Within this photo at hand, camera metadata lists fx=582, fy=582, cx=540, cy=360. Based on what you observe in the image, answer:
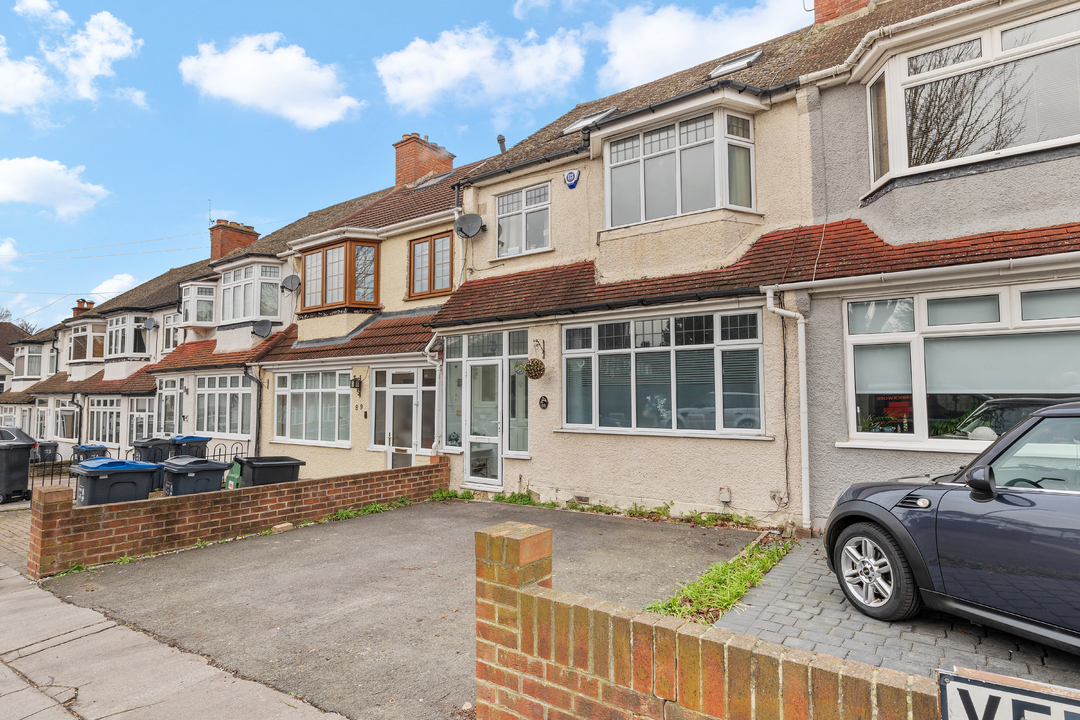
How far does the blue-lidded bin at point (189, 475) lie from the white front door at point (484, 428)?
169 inches

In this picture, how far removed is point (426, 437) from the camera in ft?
42.1

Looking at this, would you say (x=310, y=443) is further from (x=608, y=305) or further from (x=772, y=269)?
(x=772, y=269)

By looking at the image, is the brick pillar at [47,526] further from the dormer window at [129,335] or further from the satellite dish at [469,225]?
the dormer window at [129,335]

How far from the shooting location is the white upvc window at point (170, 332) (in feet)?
74.1

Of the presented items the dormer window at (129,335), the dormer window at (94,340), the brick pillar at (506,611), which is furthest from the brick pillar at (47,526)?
the dormer window at (94,340)

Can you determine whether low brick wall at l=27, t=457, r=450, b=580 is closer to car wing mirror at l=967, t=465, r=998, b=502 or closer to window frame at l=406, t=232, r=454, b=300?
window frame at l=406, t=232, r=454, b=300

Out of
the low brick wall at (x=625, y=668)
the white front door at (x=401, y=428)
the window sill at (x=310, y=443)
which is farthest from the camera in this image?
the window sill at (x=310, y=443)

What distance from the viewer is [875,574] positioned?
4.36 metres

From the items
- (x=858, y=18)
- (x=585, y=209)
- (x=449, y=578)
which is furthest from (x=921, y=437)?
(x=858, y=18)

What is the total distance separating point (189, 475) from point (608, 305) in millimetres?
7170

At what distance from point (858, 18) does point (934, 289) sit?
5.97 m

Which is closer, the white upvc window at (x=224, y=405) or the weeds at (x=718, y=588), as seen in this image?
the weeds at (x=718, y=588)

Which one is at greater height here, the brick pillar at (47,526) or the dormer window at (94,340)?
the dormer window at (94,340)

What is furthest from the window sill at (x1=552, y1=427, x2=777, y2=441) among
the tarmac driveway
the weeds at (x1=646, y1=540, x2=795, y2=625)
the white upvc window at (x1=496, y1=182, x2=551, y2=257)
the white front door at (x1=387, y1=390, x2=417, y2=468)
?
the white front door at (x1=387, y1=390, x2=417, y2=468)
